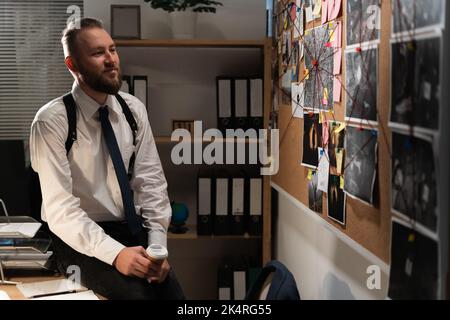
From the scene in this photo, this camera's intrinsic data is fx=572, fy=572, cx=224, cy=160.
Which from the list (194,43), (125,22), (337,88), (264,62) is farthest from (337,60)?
(125,22)

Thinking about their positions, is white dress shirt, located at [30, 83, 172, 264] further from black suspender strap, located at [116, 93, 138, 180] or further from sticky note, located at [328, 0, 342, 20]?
sticky note, located at [328, 0, 342, 20]

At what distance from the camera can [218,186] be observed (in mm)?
1386

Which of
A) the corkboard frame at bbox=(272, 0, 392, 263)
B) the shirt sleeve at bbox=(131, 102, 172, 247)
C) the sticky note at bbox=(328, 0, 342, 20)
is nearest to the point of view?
the corkboard frame at bbox=(272, 0, 392, 263)

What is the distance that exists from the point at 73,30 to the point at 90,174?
0.32 m

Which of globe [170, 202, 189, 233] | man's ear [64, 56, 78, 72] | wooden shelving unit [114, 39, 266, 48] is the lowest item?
globe [170, 202, 189, 233]

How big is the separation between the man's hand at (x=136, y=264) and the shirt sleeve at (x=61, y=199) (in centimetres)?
2

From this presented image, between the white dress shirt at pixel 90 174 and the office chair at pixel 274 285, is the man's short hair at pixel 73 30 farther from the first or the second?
the office chair at pixel 274 285

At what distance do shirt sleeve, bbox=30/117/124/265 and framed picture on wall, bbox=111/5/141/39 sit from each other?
9.2 inches

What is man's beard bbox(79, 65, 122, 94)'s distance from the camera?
49.8 inches

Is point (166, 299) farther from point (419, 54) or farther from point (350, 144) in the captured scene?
point (419, 54)

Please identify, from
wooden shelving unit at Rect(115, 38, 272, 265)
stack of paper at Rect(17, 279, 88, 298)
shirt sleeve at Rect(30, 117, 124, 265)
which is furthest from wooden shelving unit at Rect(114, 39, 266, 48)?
stack of paper at Rect(17, 279, 88, 298)
